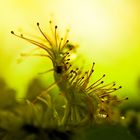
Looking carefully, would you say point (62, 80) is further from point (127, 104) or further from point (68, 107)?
point (127, 104)

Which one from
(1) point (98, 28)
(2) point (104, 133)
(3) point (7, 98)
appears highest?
(1) point (98, 28)

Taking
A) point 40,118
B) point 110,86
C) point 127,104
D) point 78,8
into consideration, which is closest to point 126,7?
point 78,8

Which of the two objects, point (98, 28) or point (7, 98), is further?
point (98, 28)

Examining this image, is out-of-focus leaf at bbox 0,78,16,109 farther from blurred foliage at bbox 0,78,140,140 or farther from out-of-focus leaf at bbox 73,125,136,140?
out-of-focus leaf at bbox 73,125,136,140

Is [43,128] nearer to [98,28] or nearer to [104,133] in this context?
[104,133]

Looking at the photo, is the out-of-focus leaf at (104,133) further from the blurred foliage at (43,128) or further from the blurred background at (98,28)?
the blurred background at (98,28)

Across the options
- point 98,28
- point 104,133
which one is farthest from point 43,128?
point 98,28

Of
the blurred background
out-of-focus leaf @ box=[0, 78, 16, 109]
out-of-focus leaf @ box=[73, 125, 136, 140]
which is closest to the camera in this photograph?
out-of-focus leaf @ box=[73, 125, 136, 140]

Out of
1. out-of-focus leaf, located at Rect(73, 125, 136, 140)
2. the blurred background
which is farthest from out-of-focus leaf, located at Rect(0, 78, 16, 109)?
the blurred background

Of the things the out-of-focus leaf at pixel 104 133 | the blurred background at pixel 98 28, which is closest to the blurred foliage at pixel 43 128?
the out-of-focus leaf at pixel 104 133
